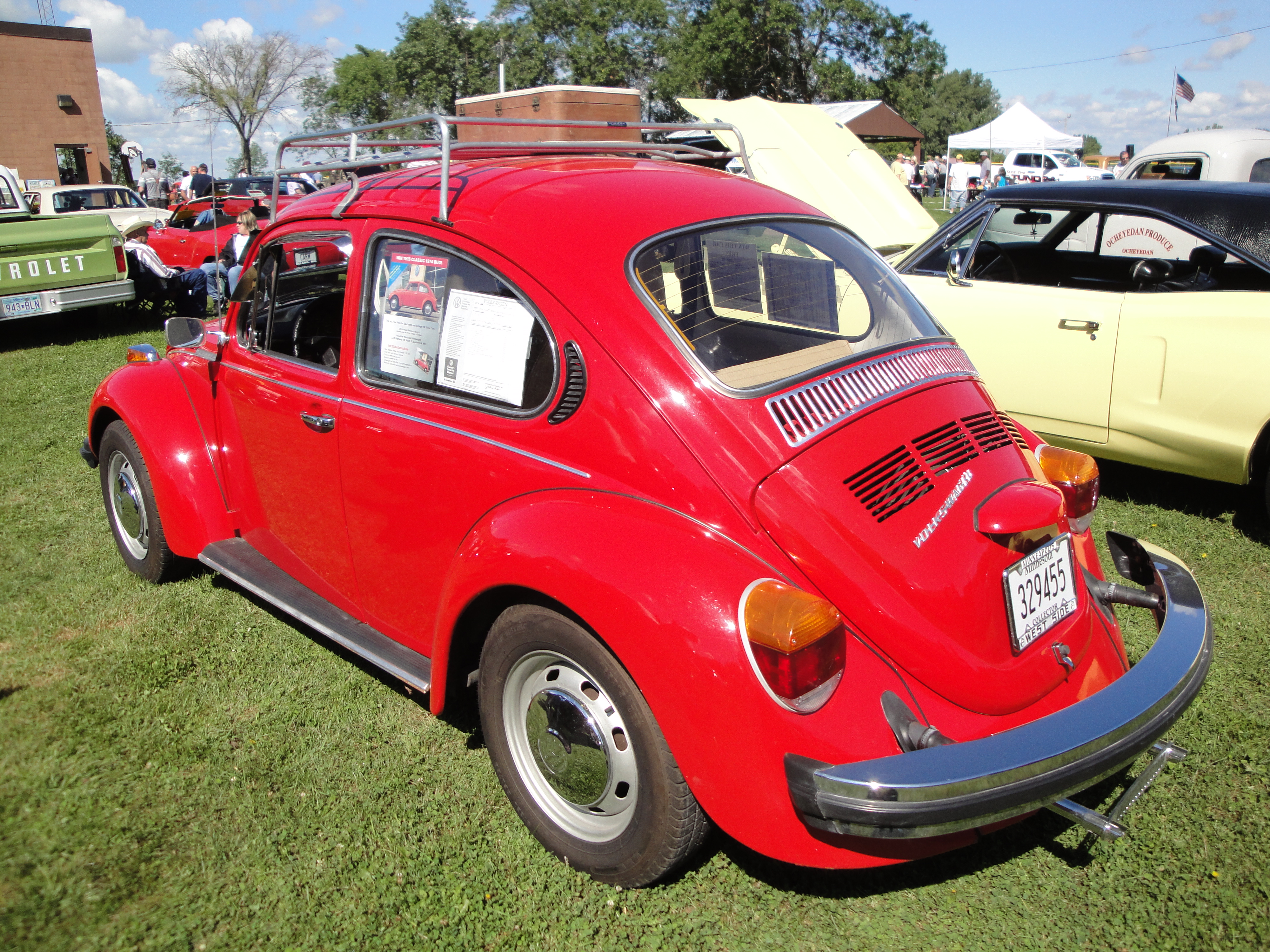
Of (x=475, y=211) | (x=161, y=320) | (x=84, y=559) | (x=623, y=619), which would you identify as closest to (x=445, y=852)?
(x=623, y=619)

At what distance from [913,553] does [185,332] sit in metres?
3.35

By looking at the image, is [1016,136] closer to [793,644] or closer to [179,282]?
[179,282]

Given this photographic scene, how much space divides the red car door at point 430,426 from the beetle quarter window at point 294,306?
19.7 inches

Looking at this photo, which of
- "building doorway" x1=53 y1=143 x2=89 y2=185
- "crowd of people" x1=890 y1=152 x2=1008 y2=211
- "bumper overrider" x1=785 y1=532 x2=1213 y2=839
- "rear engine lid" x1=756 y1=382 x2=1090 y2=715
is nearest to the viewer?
"bumper overrider" x1=785 y1=532 x2=1213 y2=839

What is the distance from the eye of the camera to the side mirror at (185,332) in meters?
3.85

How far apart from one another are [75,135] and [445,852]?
42.7m

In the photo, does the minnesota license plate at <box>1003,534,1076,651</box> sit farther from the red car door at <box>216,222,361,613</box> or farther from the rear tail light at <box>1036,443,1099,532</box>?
the red car door at <box>216,222,361,613</box>

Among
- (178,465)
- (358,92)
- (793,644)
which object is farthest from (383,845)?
(358,92)

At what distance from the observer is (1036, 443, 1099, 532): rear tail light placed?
2.81 m

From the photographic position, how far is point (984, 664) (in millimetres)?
2199

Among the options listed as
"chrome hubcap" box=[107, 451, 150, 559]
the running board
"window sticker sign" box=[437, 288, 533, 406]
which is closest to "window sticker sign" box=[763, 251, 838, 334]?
"window sticker sign" box=[437, 288, 533, 406]

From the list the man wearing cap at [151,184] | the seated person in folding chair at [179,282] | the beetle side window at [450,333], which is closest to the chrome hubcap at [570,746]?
the beetle side window at [450,333]

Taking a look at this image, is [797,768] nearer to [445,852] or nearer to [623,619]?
[623,619]

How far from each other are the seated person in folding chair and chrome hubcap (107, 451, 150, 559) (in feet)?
25.4
